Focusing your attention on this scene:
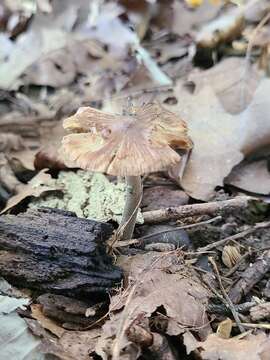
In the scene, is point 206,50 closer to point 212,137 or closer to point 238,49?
point 238,49

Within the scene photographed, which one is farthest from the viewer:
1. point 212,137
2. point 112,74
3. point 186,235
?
Result: point 112,74

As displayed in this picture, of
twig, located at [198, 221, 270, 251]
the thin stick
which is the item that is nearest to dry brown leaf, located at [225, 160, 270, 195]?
twig, located at [198, 221, 270, 251]

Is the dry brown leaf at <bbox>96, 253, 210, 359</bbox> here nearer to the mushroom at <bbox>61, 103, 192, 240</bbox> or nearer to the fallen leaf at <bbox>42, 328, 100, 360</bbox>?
the fallen leaf at <bbox>42, 328, 100, 360</bbox>

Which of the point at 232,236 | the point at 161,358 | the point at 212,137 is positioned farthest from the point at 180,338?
the point at 212,137

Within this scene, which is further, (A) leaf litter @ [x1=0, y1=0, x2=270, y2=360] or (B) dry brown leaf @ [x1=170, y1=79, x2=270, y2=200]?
(B) dry brown leaf @ [x1=170, y1=79, x2=270, y2=200]

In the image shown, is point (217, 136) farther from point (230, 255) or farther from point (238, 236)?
point (230, 255)

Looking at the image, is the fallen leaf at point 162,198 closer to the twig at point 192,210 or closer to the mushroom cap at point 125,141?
the twig at point 192,210
